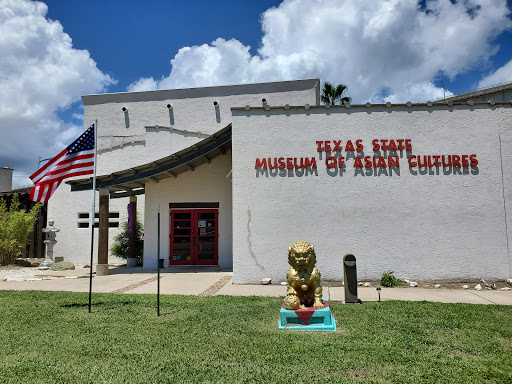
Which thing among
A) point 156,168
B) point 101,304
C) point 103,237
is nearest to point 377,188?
point 156,168

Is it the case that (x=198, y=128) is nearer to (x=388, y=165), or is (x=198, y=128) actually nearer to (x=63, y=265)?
(x=63, y=265)

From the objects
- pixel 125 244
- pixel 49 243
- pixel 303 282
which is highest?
pixel 49 243

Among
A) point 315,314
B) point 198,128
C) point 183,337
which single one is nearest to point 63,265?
point 198,128

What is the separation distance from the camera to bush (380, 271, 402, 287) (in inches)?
380

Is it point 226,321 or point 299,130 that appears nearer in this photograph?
point 226,321

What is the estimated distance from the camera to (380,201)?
400 inches

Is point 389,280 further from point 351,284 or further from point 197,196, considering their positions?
point 197,196

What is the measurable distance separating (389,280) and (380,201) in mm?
2197

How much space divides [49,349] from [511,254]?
11115 millimetres

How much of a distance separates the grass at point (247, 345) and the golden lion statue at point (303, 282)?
1.85 feet

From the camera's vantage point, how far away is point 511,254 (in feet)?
32.4

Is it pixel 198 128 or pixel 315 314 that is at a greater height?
pixel 198 128

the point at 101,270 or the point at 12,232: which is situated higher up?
the point at 12,232

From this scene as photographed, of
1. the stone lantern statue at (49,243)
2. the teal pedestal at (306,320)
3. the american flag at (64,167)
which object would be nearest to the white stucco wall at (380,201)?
the american flag at (64,167)
